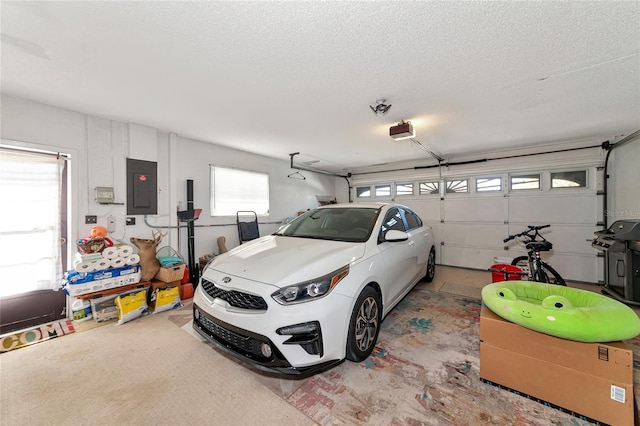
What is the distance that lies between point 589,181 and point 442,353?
4.80 meters

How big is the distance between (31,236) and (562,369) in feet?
17.2

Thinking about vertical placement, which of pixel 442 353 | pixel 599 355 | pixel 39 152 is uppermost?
pixel 39 152

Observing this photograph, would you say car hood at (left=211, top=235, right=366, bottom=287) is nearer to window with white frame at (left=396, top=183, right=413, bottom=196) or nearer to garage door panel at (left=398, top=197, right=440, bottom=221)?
garage door panel at (left=398, top=197, right=440, bottom=221)

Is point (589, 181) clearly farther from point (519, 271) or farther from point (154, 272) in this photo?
point (154, 272)

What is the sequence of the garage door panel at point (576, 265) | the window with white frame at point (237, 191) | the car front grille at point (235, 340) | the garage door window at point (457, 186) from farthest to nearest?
the garage door window at point (457, 186) → the window with white frame at point (237, 191) → the garage door panel at point (576, 265) → the car front grille at point (235, 340)

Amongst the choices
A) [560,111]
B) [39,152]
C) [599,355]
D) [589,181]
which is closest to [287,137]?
[39,152]

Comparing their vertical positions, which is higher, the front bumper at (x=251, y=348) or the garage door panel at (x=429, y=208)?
the garage door panel at (x=429, y=208)

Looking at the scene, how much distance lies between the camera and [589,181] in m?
4.24

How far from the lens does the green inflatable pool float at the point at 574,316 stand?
4.54 feet

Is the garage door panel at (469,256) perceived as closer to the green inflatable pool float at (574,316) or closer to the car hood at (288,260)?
the green inflatable pool float at (574,316)

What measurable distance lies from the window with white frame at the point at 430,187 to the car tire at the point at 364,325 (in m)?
4.56

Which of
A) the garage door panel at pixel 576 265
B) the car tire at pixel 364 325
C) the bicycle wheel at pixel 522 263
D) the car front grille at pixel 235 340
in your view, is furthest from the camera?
the garage door panel at pixel 576 265

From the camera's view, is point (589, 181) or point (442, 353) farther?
point (589, 181)

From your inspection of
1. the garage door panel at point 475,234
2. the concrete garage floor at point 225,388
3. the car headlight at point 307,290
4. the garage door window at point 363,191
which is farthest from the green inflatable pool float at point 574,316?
the garage door window at point 363,191
